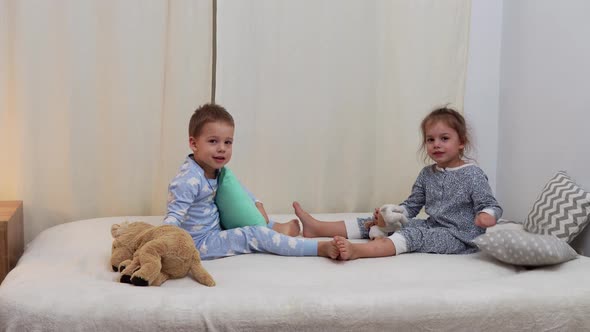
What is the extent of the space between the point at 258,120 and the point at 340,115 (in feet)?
1.26

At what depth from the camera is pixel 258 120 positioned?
2664 mm

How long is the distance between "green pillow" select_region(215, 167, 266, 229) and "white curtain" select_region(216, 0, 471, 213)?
0.64 meters

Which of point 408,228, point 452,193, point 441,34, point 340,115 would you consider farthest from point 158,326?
point 441,34

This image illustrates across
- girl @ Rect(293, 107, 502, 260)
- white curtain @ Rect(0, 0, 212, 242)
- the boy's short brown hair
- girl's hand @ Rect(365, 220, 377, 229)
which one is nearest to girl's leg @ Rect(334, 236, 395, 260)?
girl @ Rect(293, 107, 502, 260)

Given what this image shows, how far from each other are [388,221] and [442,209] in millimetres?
198

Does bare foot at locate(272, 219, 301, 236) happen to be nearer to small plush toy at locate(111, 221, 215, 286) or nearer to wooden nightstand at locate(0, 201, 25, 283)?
small plush toy at locate(111, 221, 215, 286)

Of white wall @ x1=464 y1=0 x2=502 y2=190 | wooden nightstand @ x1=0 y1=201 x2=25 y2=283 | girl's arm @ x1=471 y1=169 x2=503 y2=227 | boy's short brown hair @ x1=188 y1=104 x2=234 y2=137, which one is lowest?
wooden nightstand @ x1=0 y1=201 x2=25 y2=283

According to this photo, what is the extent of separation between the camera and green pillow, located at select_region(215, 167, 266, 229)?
2006 mm

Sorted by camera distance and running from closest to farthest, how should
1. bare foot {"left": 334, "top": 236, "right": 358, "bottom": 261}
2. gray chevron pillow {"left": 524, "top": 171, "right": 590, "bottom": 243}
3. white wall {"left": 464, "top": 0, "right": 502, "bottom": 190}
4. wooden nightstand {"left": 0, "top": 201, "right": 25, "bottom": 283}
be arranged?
bare foot {"left": 334, "top": 236, "right": 358, "bottom": 261} → wooden nightstand {"left": 0, "top": 201, "right": 25, "bottom": 283} → gray chevron pillow {"left": 524, "top": 171, "right": 590, "bottom": 243} → white wall {"left": 464, "top": 0, "right": 502, "bottom": 190}

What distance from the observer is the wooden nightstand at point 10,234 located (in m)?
1.98

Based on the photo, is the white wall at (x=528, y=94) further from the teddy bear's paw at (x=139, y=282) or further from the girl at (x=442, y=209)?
the teddy bear's paw at (x=139, y=282)

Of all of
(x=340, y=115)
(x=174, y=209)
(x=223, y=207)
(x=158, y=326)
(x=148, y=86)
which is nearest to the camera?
(x=158, y=326)

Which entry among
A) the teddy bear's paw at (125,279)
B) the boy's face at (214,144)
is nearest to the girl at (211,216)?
the boy's face at (214,144)

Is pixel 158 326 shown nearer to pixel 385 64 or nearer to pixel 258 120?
pixel 258 120
